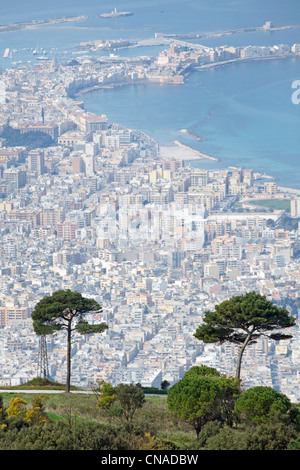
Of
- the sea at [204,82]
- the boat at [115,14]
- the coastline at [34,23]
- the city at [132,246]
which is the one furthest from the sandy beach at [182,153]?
the boat at [115,14]

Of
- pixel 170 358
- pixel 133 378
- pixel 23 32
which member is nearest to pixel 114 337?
pixel 170 358

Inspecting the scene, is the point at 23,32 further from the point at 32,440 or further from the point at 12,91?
the point at 32,440

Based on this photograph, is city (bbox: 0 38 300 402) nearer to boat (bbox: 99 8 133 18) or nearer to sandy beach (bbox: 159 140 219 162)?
sandy beach (bbox: 159 140 219 162)

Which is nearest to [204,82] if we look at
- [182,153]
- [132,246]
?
[182,153]

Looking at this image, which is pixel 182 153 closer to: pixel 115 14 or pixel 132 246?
pixel 132 246

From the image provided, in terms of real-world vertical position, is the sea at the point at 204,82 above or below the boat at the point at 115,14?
below

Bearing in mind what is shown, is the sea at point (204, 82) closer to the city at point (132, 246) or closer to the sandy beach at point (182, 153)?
the sandy beach at point (182, 153)
